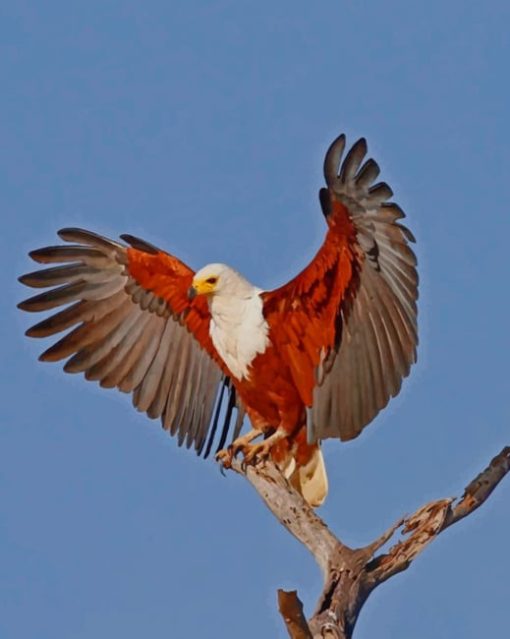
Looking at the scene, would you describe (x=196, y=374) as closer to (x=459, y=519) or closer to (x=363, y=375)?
(x=363, y=375)

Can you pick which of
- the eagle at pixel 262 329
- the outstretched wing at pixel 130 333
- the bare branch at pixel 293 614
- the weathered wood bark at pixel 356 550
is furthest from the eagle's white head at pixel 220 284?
the bare branch at pixel 293 614

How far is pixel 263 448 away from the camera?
37.0 feet

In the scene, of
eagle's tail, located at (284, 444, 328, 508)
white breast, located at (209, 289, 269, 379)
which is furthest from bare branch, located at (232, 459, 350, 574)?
white breast, located at (209, 289, 269, 379)

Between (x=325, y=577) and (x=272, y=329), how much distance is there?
2.17 meters

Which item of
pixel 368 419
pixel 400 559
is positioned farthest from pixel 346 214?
pixel 400 559

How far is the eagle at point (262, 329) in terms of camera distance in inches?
425

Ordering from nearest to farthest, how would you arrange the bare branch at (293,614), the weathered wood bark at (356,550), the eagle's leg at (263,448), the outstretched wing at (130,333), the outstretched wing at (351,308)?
the bare branch at (293,614) → the weathered wood bark at (356,550) → the outstretched wing at (351,308) → the eagle's leg at (263,448) → the outstretched wing at (130,333)

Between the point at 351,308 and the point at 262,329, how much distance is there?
62 cm

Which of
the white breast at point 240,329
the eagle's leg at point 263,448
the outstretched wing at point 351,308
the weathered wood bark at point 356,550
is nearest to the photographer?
the weathered wood bark at point 356,550

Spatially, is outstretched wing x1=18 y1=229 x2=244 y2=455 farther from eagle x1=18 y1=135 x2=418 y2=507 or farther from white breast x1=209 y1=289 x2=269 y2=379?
white breast x1=209 y1=289 x2=269 y2=379

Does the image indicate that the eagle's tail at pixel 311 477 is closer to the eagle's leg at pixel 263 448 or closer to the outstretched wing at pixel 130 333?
the eagle's leg at pixel 263 448

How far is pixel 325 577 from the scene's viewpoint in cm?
963

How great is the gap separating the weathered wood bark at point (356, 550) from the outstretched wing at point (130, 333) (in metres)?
2.22

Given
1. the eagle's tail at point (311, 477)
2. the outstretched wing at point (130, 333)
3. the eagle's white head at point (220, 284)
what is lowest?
the eagle's tail at point (311, 477)
